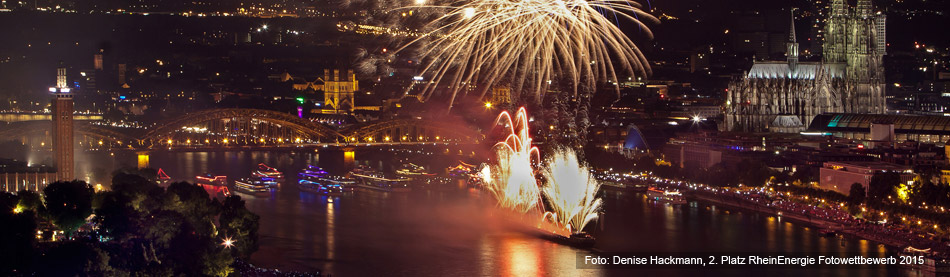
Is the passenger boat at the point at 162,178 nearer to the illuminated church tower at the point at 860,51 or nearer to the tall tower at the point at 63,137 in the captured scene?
the tall tower at the point at 63,137

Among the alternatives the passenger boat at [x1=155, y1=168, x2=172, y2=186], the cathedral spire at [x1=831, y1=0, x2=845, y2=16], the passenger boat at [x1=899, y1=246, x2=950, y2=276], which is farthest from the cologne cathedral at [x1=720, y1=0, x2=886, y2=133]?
the passenger boat at [x1=899, y1=246, x2=950, y2=276]

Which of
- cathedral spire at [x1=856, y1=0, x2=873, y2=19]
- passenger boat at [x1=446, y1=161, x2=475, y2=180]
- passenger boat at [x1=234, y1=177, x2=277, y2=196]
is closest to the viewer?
passenger boat at [x1=234, y1=177, x2=277, y2=196]

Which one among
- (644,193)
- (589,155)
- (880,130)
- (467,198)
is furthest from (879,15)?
(467,198)

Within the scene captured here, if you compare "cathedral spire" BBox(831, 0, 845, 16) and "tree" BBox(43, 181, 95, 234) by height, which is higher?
"cathedral spire" BBox(831, 0, 845, 16)

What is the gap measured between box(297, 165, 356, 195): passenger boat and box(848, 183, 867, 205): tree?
9.97 metres

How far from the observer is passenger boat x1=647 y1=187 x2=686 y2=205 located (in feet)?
89.0

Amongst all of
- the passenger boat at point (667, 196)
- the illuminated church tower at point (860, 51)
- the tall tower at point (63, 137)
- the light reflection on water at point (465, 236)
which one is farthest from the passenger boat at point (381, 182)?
the illuminated church tower at point (860, 51)

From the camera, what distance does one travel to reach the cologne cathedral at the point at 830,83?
38.2 m

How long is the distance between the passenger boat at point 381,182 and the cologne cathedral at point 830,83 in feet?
38.3

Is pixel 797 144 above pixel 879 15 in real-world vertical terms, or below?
below

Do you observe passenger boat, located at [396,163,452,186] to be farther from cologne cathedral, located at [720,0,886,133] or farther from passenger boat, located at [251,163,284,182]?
cologne cathedral, located at [720,0,886,133]

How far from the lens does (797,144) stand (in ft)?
110

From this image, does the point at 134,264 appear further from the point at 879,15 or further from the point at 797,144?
the point at 879,15

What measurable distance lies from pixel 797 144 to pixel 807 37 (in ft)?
80.0
